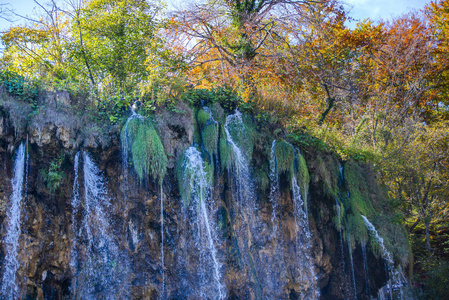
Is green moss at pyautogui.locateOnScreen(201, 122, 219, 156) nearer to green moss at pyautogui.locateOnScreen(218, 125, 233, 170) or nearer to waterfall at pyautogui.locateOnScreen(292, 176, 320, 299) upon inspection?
green moss at pyautogui.locateOnScreen(218, 125, 233, 170)

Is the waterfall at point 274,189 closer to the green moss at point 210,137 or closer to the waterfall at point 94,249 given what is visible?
the green moss at point 210,137

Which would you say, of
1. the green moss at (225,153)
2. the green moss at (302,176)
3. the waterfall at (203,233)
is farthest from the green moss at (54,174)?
the green moss at (302,176)

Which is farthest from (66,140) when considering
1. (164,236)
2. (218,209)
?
(218,209)

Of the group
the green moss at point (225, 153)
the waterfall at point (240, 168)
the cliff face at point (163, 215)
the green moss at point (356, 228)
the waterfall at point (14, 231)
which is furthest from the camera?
the green moss at point (356, 228)

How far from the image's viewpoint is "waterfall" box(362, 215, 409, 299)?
9516 mm

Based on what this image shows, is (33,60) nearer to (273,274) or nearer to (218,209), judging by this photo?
(218,209)

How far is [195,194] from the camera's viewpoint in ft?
25.0

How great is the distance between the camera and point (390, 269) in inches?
376

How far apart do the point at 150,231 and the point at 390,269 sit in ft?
22.2

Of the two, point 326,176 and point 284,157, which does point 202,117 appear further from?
point 326,176

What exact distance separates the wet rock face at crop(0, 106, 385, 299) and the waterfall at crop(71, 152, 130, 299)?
0.11 metres

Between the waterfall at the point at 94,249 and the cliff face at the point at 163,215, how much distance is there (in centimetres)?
2

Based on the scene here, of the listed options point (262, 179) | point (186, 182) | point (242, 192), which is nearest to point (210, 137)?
point (186, 182)

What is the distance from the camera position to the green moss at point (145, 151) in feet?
23.9
